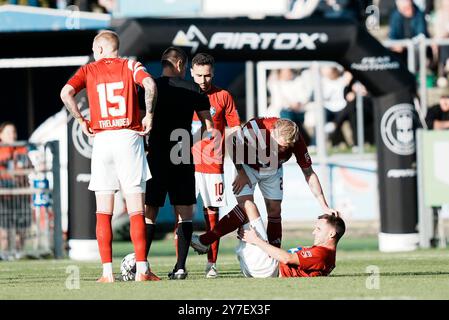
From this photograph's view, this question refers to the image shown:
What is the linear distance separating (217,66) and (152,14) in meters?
2.02

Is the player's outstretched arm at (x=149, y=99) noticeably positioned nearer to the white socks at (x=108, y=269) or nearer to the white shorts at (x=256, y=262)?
the white socks at (x=108, y=269)

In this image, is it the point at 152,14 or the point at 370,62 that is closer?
the point at 370,62

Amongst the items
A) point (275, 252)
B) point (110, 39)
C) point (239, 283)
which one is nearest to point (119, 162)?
point (110, 39)

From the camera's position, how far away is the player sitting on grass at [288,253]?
34.9 feet

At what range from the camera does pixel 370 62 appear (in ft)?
52.6

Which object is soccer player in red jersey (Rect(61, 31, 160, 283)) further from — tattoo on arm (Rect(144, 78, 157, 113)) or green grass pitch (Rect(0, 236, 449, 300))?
green grass pitch (Rect(0, 236, 449, 300))

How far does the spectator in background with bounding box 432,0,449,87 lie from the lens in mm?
19750

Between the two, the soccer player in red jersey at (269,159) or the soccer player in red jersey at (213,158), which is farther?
the soccer player in red jersey at (213,158)

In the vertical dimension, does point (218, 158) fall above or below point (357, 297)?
above

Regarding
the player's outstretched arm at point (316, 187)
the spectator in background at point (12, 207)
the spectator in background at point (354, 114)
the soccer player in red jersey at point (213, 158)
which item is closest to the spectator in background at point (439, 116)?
the spectator in background at point (354, 114)

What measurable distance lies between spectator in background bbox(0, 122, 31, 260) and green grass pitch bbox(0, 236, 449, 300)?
4.91ft
